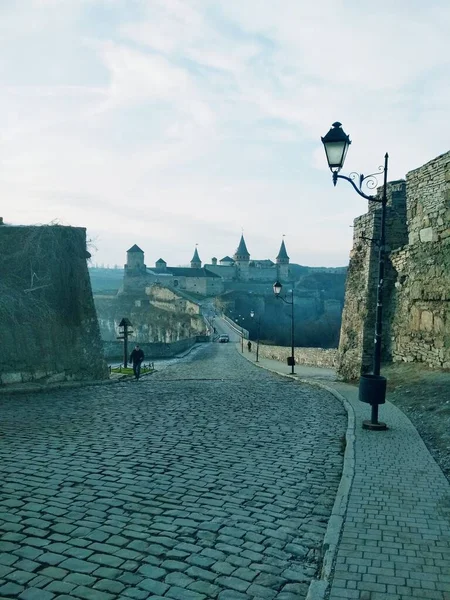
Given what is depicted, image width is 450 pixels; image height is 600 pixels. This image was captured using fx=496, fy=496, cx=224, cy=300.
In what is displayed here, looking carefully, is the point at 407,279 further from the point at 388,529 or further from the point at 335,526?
the point at 335,526

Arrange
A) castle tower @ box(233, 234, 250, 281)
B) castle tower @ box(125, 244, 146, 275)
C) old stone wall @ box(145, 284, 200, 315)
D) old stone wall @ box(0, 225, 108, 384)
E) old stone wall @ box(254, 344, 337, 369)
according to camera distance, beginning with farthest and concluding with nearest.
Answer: castle tower @ box(233, 234, 250, 281)
castle tower @ box(125, 244, 146, 275)
old stone wall @ box(145, 284, 200, 315)
old stone wall @ box(254, 344, 337, 369)
old stone wall @ box(0, 225, 108, 384)

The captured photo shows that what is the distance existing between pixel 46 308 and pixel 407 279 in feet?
34.7

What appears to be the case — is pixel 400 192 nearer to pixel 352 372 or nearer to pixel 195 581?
pixel 352 372

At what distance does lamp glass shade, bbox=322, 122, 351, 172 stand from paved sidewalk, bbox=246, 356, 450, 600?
4.78 metres

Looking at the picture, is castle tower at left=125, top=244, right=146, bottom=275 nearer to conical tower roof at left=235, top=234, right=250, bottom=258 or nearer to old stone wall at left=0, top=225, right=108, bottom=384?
conical tower roof at left=235, top=234, right=250, bottom=258

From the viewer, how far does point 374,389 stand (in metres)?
8.53

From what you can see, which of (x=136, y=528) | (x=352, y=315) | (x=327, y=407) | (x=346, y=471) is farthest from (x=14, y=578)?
(x=352, y=315)

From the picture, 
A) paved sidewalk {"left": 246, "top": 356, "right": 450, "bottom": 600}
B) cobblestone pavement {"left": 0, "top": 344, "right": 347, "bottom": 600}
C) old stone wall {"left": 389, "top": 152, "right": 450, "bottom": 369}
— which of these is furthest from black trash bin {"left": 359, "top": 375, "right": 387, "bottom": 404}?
old stone wall {"left": 389, "top": 152, "right": 450, "bottom": 369}

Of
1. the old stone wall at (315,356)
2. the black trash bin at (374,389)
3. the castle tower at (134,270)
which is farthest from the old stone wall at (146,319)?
the black trash bin at (374,389)

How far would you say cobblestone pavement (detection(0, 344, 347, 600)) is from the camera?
369 cm

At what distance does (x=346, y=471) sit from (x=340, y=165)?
5170 mm

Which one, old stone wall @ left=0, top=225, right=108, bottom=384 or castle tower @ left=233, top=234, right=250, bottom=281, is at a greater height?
castle tower @ left=233, top=234, right=250, bottom=281

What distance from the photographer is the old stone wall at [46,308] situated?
13.2 metres

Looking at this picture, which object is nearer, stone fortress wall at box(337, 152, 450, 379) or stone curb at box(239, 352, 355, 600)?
stone curb at box(239, 352, 355, 600)
